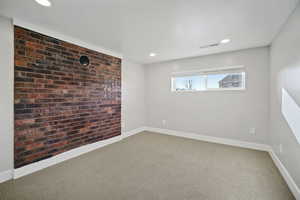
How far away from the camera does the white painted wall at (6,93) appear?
170 cm

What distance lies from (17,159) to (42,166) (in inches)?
14.2

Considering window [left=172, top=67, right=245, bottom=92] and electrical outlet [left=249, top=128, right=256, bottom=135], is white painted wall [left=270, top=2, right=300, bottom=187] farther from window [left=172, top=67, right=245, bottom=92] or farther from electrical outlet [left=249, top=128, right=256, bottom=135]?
window [left=172, top=67, right=245, bottom=92]

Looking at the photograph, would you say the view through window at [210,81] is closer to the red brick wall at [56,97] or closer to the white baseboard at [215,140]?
the white baseboard at [215,140]

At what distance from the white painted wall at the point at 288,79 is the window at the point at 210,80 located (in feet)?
2.61

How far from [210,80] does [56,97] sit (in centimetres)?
348

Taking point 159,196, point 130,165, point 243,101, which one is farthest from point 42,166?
point 243,101

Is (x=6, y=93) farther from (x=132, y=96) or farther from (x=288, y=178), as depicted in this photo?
(x=288, y=178)

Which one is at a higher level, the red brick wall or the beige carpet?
the red brick wall

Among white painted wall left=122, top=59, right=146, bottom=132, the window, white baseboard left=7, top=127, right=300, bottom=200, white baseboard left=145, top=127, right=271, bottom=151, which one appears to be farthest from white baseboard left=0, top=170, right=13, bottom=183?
the window

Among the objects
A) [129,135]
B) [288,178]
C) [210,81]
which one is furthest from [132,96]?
[288,178]

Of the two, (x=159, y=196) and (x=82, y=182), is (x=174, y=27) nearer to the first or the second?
(x=159, y=196)

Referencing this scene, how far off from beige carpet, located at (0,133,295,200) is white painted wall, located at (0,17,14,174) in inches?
14.8

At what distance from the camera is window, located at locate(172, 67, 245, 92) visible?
3051 mm

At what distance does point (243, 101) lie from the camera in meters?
2.93
